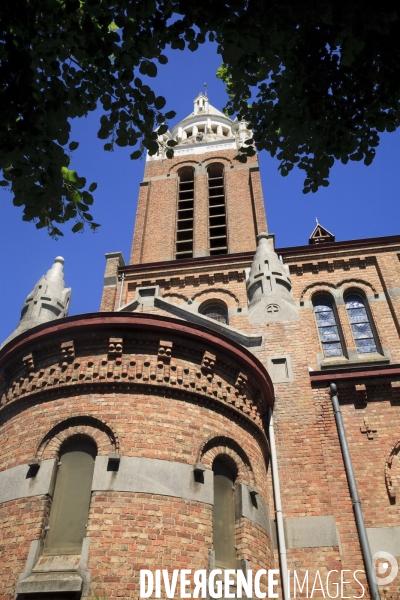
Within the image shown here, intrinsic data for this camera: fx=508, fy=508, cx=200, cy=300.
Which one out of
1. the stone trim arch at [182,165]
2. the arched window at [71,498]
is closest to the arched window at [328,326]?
the arched window at [71,498]

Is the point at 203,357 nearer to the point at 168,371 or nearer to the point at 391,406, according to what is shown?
the point at 168,371

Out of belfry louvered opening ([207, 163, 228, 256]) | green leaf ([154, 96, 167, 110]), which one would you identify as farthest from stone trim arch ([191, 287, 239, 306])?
green leaf ([154, 96, 167, 110])

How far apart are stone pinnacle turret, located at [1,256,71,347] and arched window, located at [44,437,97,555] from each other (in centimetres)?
876

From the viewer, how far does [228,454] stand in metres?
9.31

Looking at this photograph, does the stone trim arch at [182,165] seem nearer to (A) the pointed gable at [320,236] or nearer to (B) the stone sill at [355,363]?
(A) the pointed gable at [320,236]

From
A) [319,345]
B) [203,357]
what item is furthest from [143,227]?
[203,357]

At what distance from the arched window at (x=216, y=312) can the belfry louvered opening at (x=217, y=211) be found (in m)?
4.97

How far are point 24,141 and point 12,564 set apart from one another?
19.8 ft

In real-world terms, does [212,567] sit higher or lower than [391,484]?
lower

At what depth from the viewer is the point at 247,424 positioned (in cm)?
1012

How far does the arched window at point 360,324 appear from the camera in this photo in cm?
1670

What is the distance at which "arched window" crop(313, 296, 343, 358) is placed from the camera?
16.8 m

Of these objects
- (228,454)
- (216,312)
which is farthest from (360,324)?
(228,454)

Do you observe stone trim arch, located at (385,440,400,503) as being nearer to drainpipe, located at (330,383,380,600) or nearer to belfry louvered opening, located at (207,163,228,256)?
drainpipe, located at (330,383,380,600)
